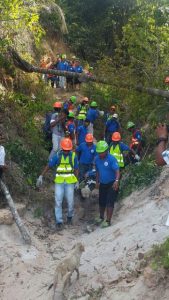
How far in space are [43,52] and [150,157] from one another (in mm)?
12136

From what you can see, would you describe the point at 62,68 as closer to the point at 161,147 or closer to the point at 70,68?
the point at 70,68

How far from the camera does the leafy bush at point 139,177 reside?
1039cm

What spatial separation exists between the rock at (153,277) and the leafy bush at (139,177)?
4.14 m

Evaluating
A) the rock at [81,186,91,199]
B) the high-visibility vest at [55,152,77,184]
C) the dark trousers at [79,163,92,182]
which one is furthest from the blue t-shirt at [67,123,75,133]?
the high-visibility vest at [55,152,77,184]

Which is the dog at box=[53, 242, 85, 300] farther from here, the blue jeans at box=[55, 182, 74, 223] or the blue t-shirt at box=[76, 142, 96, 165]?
the blue t-shirt at box=[76, 142, 96, 165]

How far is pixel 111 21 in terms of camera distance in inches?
1033

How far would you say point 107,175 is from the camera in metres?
9.50

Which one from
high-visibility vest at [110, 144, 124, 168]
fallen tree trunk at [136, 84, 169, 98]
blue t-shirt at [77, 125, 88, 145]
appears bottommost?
blue t-shirt at [77, 125, 88, 145]

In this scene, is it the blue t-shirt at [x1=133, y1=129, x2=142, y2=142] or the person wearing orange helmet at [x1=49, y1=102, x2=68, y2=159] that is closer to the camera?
the blue t-shirt at [x1=133, y1=129, x2=142, y2=142]

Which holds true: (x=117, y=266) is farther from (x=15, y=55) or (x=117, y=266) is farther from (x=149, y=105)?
(x=15, y=55)

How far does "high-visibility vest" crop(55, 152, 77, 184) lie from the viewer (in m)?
9.62

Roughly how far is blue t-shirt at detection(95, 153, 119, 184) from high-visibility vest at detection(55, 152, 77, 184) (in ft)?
1.82

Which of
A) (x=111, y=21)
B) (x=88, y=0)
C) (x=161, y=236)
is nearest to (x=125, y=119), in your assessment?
(x=161, y=236)

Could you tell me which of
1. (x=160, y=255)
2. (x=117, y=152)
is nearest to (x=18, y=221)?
(x=117, y=152)
